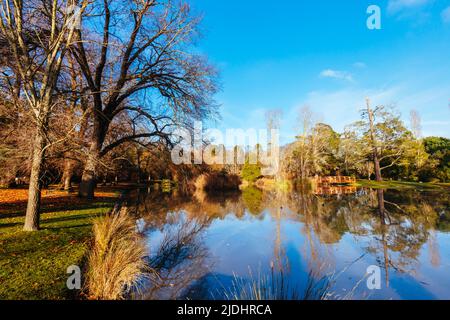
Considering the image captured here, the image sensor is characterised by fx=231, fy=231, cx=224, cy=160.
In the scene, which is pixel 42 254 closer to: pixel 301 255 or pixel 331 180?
pixel 301 255

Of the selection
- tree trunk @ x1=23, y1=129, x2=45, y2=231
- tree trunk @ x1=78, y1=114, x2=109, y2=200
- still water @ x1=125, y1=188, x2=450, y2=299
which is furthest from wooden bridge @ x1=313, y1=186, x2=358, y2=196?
tree trunk @ x1=23, y1=129, x2=45, y2=231

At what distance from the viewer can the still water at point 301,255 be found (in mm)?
3451

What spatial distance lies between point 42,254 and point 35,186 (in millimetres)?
2474

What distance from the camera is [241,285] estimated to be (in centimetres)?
357

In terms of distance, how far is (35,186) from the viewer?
610 centimetres

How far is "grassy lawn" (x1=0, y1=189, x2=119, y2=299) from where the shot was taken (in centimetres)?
320

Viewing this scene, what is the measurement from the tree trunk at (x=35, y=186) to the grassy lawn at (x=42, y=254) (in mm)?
254

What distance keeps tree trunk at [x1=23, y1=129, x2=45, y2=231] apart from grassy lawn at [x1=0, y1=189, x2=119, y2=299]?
0.83 feet

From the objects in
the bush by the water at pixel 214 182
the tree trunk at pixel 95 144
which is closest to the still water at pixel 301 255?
the tree trunk at pixel 95 144

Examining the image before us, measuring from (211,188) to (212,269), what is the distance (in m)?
17.7

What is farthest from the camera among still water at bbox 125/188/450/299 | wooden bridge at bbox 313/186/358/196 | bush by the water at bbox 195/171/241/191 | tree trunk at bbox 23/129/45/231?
bush by the water at bbox 195/171/241/191

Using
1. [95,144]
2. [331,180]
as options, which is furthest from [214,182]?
[331,180]

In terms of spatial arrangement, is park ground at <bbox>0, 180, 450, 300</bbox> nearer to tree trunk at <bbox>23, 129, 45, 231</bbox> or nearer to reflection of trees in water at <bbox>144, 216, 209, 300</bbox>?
tree trunk at <bbox>23, 129, 45, 231</bbox>
